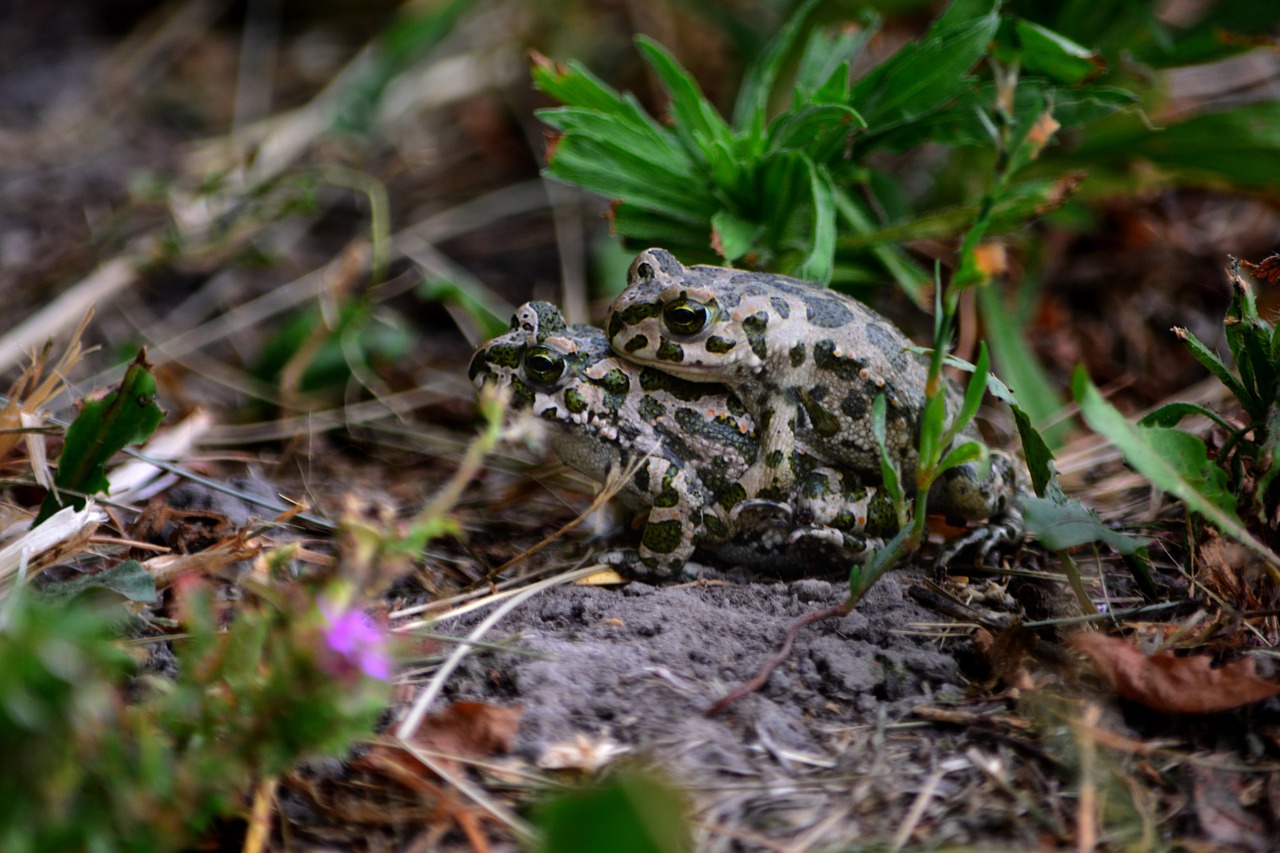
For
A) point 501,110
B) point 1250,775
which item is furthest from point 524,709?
point 501,110

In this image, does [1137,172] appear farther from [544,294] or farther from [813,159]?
[544,294]

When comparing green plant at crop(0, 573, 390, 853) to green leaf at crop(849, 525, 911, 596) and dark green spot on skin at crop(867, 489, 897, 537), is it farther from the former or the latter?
dark green spot on skin at crop(867, 489, 897, 537)

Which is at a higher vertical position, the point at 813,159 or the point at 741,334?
the point at 813,159

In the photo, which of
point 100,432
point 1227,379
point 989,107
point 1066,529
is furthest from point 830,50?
point 100,432

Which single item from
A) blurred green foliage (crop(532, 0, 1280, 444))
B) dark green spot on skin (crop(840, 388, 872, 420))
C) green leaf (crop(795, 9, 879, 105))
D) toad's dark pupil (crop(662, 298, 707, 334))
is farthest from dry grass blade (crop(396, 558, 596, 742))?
green leaf (crop(795, 9, 879, 105))

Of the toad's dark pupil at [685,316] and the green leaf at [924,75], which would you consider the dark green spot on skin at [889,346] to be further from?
the green leaf at [924,75]
